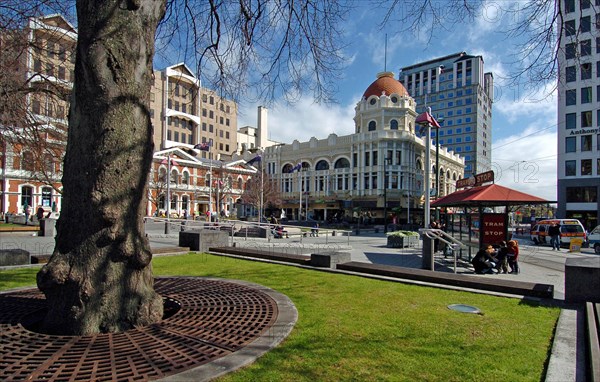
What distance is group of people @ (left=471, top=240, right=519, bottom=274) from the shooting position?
11297mm

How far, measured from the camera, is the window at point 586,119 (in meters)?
43.8

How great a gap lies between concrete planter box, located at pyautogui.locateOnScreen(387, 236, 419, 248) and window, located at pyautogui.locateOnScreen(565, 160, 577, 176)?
36.5 meters

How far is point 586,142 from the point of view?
44344 millimetres

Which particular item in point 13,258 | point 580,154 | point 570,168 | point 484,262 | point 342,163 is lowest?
point 484,262

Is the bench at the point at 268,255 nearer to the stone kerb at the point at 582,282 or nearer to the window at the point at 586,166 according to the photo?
the stone kerb at the point at 582,282

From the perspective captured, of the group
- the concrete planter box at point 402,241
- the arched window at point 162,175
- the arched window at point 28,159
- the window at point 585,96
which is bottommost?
the concrete planter box at point 402,241

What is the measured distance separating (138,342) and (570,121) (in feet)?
183

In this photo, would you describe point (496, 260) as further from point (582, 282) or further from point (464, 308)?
point (464, 308)

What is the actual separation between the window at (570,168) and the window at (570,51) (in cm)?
4893

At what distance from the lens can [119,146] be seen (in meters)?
4.58

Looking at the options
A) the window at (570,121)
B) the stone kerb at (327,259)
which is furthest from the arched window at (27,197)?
the window at (570,121)

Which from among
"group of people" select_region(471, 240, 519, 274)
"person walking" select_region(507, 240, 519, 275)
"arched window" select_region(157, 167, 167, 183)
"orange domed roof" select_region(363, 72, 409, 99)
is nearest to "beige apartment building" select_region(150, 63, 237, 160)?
"arched window" select_region(157, 167, 167, 183)

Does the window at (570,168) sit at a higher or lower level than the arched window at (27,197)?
higher

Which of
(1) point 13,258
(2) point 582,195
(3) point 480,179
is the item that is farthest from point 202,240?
(2) point 582,195
